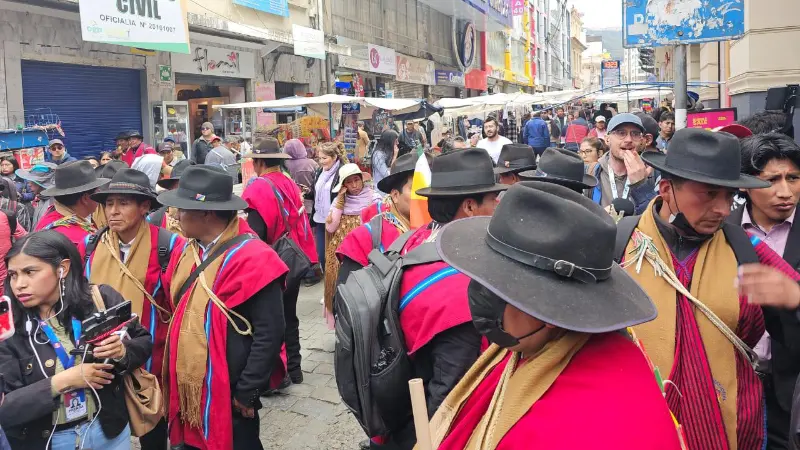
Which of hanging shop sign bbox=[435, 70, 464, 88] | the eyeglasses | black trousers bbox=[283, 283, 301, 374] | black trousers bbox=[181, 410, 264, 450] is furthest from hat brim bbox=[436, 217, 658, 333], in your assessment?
hanging shop sign bbox=[435, 70, 464, 88]

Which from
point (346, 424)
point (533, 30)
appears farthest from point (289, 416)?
point (533, 30)

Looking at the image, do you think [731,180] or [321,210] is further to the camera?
[321,210]

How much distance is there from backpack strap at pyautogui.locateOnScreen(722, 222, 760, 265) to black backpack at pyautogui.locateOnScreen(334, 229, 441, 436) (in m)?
1.12

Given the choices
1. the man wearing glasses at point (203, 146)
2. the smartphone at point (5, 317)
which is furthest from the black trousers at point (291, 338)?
the man wearing glasses at point (203, 146)

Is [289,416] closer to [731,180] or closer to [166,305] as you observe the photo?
[166,305]

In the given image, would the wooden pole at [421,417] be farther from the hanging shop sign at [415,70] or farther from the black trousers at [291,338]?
the hanging shop sign at [415,70]

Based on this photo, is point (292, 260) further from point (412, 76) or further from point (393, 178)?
point (412, 76)

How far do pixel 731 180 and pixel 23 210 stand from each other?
18.0 ft

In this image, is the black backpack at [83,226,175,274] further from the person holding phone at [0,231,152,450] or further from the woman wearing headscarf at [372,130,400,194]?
the woman wearing headscarf at [372,130,400,194]

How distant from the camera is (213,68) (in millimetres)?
16422

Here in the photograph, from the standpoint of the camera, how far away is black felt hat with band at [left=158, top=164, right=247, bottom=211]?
10.9 ft

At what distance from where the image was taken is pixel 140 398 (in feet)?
9.93

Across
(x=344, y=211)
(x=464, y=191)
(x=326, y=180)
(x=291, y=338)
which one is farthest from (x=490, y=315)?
(x=326, y=180)

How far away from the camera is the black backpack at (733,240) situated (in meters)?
2.39
